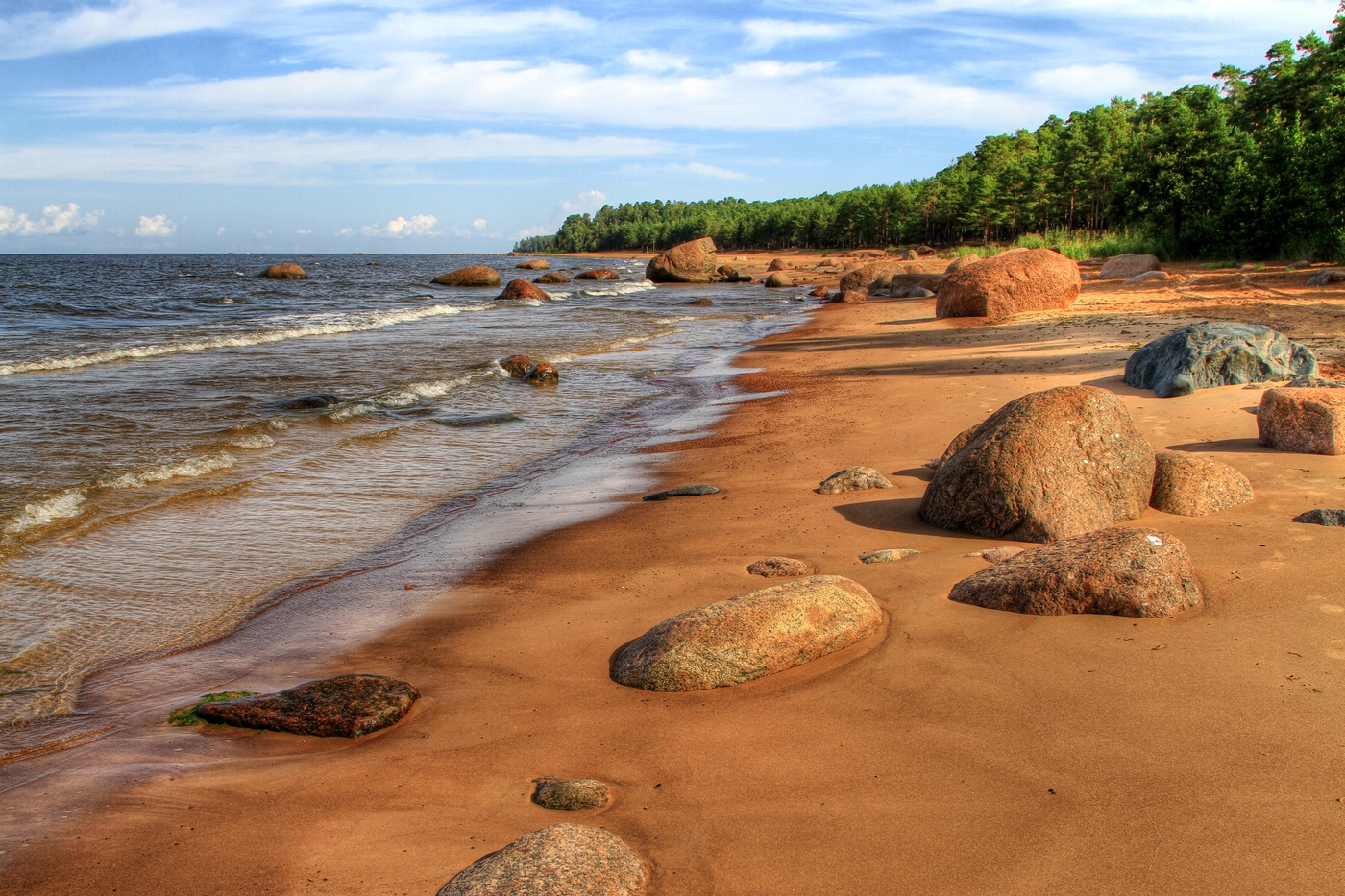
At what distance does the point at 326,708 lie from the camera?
426cm

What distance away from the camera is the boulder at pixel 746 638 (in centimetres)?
436

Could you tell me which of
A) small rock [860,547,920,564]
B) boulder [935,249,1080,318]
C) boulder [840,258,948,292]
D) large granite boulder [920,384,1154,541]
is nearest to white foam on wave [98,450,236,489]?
small rock [860,547,920,564]

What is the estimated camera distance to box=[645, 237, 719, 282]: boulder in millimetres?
56000

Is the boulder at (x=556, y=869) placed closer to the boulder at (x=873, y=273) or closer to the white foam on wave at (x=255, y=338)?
the white foam on wave at (x=255, y=338)

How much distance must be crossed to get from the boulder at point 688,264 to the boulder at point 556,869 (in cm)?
5434

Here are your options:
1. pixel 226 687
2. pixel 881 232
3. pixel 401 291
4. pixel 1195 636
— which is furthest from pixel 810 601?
pixel 881 232

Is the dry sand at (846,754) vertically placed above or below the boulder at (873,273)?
below

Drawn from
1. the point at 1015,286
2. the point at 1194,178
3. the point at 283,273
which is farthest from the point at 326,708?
the point at 283,273

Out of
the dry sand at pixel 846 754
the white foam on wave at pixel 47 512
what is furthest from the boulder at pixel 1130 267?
the white foam on wave at pixel 47 512

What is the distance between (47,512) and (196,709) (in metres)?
4.74

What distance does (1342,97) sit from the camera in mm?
27047

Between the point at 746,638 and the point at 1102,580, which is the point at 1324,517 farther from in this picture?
the point at 746,638

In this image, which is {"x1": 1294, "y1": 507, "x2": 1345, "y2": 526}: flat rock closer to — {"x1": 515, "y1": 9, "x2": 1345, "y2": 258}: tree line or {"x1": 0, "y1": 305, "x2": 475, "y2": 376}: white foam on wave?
{"x1": 0, "y1": 305, "x2": 475, "y2": 376}: white foam on wave

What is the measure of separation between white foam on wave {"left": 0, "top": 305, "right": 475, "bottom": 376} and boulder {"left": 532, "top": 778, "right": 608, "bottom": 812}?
1733 cm
